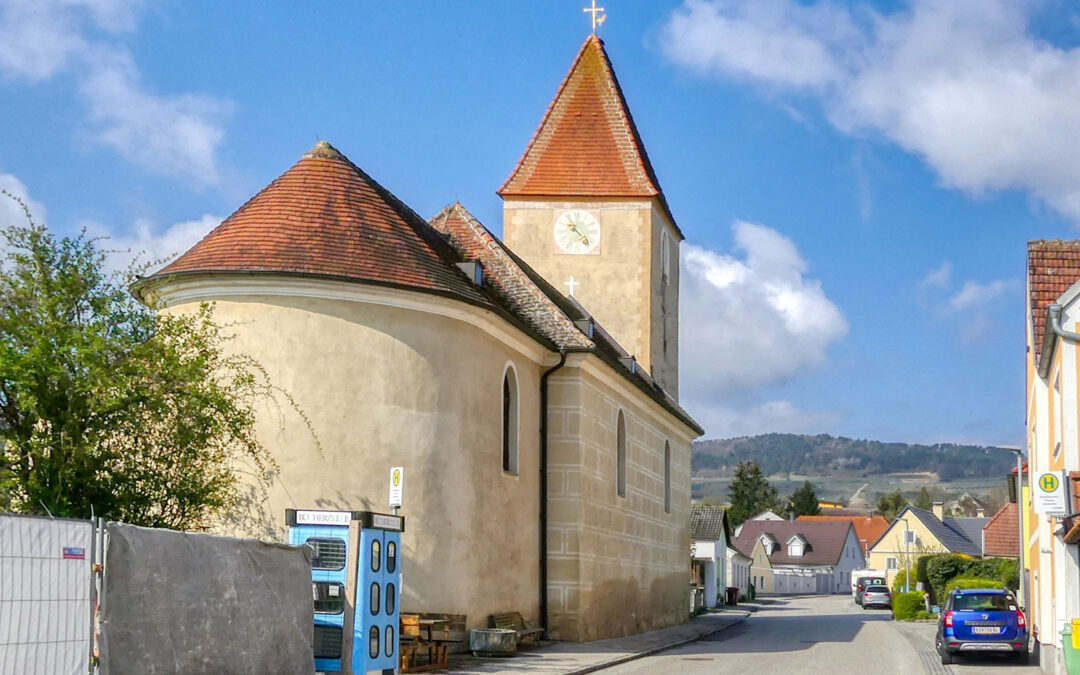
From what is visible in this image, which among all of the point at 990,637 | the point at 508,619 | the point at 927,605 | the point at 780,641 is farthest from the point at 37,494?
the point at 927,605

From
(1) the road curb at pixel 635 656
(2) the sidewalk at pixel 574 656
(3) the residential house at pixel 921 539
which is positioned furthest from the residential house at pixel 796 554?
(2) the sidewalk at pixel 574 656

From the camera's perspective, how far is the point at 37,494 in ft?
56.7

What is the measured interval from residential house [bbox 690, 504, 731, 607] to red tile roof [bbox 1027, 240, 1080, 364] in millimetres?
41789

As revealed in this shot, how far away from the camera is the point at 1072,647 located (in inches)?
679

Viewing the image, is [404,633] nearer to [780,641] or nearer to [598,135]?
[780,641]

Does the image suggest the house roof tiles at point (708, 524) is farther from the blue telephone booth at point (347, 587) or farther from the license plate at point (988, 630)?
the blue telephone booth at point (347, 587)

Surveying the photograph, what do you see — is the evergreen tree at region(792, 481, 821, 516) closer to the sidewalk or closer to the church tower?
the church tower

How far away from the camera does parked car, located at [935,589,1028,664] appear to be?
77.9 feet

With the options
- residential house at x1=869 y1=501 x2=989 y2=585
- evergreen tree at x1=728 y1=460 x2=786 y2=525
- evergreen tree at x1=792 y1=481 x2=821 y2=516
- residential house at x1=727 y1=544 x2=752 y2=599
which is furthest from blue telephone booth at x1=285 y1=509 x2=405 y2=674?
evergreen tree at x1=792 y1=481 x2=821 y2=516

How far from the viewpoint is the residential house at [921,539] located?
3219 inches

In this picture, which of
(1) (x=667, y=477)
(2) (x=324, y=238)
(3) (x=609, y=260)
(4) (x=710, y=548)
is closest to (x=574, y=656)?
(2) (x=324, y=238)

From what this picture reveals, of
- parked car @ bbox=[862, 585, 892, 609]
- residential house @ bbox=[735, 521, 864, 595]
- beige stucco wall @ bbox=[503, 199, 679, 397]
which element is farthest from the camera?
residential house @ bbox=[735, 521, 864, 595]

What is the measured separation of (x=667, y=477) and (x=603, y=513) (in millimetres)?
10295

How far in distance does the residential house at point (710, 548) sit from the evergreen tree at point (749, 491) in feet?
212
